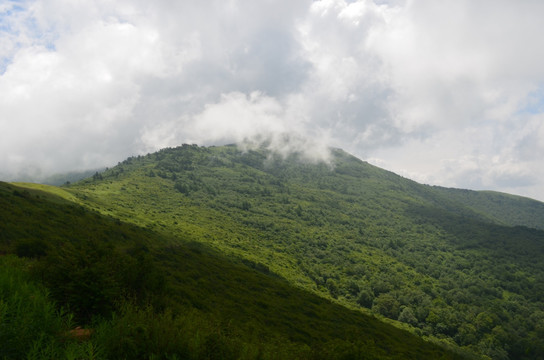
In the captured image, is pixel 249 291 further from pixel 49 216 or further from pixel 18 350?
pixel 18 350

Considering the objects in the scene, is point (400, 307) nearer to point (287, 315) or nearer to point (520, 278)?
point (287, 315)

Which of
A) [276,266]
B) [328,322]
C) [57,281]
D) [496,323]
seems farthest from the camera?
[276,266]

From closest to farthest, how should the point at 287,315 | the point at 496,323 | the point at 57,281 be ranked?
the point at 57,281, the point at 287,315, the point at 496,323

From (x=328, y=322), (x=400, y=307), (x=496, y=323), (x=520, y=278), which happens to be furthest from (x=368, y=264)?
(x=328, y=322)

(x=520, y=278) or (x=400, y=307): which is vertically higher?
(x=520, y=278)

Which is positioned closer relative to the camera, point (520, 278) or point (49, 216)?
point (49, 216)

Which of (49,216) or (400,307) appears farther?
(400,307)

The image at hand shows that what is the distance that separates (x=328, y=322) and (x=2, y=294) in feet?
204

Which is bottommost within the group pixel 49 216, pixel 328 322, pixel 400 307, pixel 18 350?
pixel 400 307

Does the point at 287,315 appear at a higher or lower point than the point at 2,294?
lower

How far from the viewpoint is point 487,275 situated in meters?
191

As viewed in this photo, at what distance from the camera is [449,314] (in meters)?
125

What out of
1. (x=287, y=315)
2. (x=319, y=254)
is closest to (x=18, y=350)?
(x=287, y=315)

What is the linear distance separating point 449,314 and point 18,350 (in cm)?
15512
